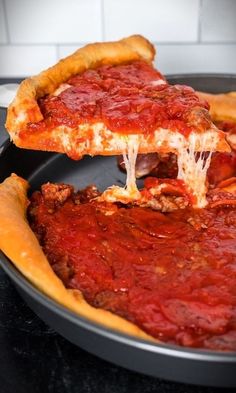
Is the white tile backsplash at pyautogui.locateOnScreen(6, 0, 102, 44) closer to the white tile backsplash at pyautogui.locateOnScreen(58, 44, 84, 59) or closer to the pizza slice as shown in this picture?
the white tile backsplash at pyautogui.locateOnScreen(58, 44, 84, 59)

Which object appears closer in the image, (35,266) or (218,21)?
(35,266)

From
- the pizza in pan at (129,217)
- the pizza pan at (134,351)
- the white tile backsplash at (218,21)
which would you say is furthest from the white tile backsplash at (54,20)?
the pizza pan at (134,351)

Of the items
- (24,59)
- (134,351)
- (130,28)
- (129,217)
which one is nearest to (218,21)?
(130,28)

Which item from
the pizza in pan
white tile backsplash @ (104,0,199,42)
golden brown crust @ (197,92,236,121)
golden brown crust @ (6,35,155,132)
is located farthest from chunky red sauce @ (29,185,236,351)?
white tile backsplash @ (104,0,199,42)

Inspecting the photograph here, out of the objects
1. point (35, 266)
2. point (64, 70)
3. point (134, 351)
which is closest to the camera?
point (134, 351)

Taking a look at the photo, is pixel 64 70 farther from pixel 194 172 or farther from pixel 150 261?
pixel 150 261
